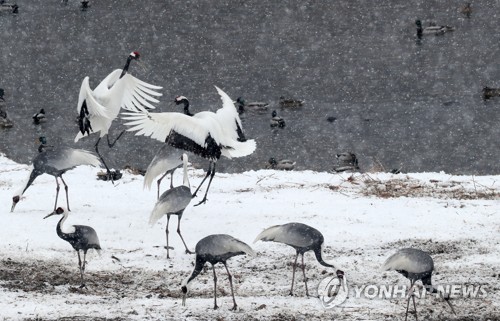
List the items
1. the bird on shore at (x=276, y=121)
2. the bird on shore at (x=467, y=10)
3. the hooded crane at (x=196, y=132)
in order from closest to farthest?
the hooded crane at (x=196, y=132)
the bird on shore at (x=276, y=121)
the bird on shore at (x=467, y=10)

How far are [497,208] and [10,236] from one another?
23.0 feet

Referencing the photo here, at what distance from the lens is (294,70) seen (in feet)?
113

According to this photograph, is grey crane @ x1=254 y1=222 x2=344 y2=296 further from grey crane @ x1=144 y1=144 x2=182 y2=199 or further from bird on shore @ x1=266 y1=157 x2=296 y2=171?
bird on shore @ x1=266 y1=157 x2=296 y2=171

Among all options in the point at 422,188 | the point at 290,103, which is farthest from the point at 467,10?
the point at 422,188

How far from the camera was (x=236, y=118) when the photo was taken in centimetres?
1537

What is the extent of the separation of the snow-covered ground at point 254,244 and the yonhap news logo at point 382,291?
0.29ft

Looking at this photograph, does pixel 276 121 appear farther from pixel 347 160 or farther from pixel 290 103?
pixel 347 160

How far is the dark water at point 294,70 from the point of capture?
2770cm

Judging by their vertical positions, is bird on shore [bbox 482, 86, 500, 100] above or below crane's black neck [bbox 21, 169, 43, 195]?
above

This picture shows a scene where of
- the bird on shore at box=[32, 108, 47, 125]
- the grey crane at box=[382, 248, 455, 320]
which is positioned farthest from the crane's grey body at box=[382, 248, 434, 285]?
the bird on shore at box=[32, 108, 47, 125]

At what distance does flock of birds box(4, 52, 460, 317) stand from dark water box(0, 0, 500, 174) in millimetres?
10006

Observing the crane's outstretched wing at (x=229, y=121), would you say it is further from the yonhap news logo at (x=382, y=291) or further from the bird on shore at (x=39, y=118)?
the bird on shore at (x=39, y=118)

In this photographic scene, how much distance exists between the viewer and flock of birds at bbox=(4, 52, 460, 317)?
1079cm

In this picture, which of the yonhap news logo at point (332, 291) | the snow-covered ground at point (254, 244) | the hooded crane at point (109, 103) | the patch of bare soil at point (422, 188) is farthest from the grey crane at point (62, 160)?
the yonhap news logo at point (332, 291)
